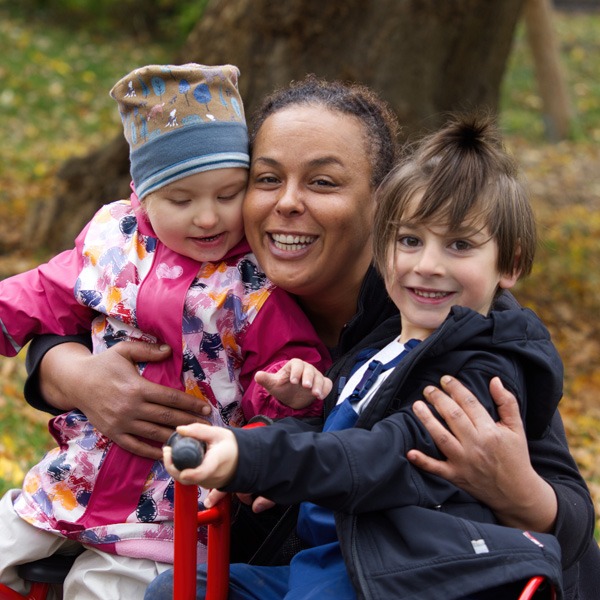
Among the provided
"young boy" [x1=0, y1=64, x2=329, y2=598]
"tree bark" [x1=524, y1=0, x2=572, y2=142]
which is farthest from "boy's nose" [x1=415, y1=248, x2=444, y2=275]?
"tree bark" [x1=524, y1=0, x2=572, y2=142]

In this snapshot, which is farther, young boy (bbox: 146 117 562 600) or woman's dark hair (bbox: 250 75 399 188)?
woman's dark hair (bbox: 250 75 399 188)

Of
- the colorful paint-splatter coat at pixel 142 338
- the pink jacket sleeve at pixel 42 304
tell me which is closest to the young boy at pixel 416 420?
the colorful paint-splatter coat at pixel 142 338

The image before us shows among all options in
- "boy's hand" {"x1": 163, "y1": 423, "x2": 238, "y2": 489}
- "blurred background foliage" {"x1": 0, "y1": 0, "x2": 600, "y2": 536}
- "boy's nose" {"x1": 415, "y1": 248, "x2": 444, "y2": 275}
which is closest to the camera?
"boy's hand" {"x1": 163, "y1": 423, "x2": 238, "y2": 489}

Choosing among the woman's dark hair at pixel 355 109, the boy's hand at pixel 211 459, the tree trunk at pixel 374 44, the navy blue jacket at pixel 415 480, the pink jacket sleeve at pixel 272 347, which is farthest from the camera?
the tree trunk at pixel 374 44

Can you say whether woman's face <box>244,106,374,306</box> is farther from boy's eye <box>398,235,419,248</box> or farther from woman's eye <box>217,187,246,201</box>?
boy's eye <box>398,235,419,248</box>

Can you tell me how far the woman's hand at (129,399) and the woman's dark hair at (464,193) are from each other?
0.65 meters

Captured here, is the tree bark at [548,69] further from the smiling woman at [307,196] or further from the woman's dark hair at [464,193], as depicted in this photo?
the woman's dark hair at [464,193]

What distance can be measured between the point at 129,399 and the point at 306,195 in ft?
2.34

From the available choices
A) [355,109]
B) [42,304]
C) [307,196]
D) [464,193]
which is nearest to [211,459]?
[464,193]

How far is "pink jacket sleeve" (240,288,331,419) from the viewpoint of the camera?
2602 mm

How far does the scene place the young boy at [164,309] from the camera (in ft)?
8.73

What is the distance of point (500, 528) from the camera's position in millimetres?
2117

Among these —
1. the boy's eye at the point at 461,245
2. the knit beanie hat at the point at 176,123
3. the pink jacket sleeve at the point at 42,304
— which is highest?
the knit beanie hat at the point at 176,123

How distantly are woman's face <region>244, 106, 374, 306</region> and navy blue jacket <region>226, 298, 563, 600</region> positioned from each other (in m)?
0.55
